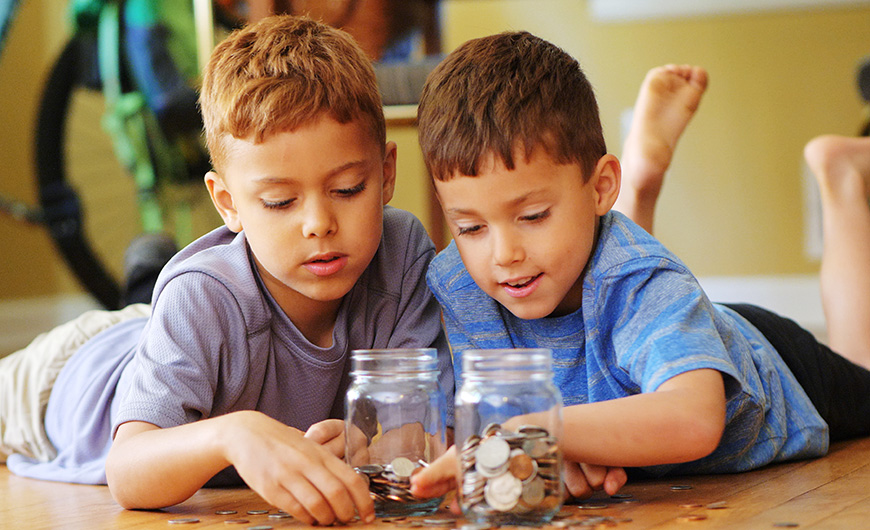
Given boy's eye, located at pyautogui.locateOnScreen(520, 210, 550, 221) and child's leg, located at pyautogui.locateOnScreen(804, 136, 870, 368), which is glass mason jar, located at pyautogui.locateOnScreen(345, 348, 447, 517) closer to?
boy's eye, located at pyautogui.locateOnScreen(520, 210, 550, 221)

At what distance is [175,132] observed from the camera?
2.89 metres

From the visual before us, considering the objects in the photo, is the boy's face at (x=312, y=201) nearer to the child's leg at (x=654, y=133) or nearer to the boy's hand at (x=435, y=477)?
the boy's hand at (x=435, y=477)

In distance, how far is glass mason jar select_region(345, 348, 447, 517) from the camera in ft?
2.76

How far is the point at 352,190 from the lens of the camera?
1.03 m

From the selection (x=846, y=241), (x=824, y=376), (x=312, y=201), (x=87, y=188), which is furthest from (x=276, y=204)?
(x=87, y=188)

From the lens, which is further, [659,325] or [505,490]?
[659,325]

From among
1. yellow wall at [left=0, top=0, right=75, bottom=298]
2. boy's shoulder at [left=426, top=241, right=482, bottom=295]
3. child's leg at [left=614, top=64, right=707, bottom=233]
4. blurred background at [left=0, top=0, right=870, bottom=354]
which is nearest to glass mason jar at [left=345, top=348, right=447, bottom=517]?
boy's shoulder at [left=426, top=241, right=482, bottom=295]

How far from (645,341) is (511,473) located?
0.23 m

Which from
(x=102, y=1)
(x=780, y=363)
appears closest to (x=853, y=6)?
(x=780, y=363)

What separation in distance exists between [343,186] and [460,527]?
41 centimetres

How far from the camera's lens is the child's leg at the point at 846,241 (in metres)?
1.51

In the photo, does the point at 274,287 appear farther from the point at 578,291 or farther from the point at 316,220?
the point at 578,291

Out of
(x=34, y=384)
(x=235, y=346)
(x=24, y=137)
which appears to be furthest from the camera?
(x=24, y=137)

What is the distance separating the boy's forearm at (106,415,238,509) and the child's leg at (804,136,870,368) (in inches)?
43.2
